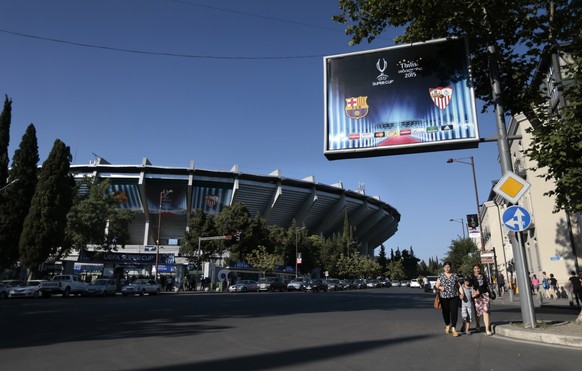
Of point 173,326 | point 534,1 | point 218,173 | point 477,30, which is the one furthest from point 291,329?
point 218,173

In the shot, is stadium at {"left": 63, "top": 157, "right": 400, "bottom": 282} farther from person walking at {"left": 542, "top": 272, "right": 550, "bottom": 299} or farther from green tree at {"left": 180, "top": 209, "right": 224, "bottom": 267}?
person walking at {"left": 542, "top": 272, "right": 550, "bottom": 299}

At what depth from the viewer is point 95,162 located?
263ft

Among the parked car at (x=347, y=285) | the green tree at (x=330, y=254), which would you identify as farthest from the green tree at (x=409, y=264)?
the parked car at (x=347, y=285)

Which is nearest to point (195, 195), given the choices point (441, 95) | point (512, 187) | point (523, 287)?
point (441, 95)

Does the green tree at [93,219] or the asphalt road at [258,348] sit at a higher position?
the green tree at [93,219]

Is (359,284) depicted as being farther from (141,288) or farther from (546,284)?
(546,284)

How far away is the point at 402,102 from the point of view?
12844 mm

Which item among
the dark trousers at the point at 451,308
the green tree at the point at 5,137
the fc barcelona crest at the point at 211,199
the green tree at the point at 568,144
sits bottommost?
the dark trousers at the point at 451,308

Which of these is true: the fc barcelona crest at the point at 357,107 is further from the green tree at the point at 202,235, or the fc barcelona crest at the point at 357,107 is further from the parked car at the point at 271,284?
the green tree at the point at 202,235

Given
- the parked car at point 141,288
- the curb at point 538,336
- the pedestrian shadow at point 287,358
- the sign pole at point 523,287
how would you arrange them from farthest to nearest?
the parked car at point 141,288 < the sign pole at point 523,287 < the curb at point 538,336 < the pedestrian shadow at point 287,358

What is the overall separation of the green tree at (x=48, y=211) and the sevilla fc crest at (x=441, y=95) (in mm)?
34463

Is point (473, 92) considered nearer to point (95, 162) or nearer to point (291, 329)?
point (291, 329)

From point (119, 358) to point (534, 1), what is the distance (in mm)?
12772

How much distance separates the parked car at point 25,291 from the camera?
99.6 ft
